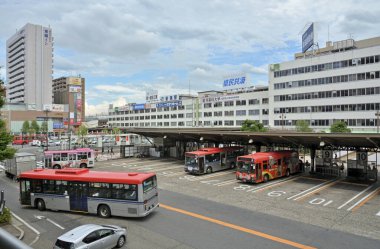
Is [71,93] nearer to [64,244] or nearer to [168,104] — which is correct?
[168,104]

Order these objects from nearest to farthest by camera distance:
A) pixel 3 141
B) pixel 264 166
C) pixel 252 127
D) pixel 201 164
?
pixel 3 141
pixel 264 166
pixel 201 164
pixel 252 127

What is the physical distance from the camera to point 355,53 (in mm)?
57125

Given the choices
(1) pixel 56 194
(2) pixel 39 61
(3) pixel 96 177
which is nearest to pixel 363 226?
(3) pixel 96 177

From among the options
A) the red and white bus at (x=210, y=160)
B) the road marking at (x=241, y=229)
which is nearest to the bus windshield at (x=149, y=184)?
the road marking at (x=241, y=229)

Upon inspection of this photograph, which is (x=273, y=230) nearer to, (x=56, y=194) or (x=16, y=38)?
(x=56, y=194)

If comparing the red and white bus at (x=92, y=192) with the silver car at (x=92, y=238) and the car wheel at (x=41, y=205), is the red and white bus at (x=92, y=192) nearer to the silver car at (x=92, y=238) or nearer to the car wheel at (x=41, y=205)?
the car wheel at (x=41, y=205)

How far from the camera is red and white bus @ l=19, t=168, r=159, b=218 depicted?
57.2 ft

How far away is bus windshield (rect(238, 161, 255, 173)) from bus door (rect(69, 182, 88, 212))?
15047mm

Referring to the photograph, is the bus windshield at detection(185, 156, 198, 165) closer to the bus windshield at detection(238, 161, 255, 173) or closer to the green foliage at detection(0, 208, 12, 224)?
the bus windshield at detection(238, 161, 255, 173)

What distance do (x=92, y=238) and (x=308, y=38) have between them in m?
65.1

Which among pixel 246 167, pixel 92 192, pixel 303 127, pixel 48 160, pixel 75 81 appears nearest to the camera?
pixel 92 192

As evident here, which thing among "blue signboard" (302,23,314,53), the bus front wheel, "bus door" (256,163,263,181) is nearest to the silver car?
the bus front wheel

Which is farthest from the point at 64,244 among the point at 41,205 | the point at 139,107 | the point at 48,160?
the point at 139,107

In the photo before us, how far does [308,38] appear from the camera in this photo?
65.9 metres
